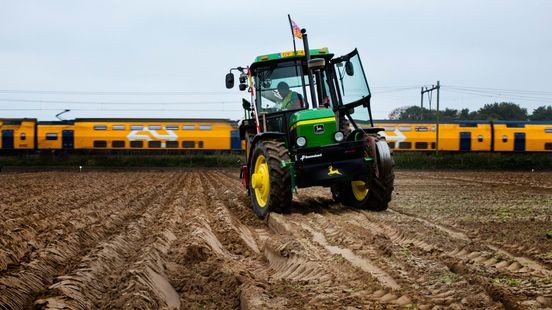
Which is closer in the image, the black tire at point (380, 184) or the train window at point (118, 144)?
the black tire at point (380, 184)

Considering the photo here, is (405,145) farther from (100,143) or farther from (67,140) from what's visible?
(67,140)

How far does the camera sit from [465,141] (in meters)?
40.5

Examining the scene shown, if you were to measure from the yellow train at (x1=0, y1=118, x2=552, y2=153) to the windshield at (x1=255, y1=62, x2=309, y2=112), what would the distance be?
30058 millimetres

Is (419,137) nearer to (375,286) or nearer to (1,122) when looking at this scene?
(1,122)

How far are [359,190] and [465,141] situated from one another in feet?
107

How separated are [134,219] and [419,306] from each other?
6327 millimetres

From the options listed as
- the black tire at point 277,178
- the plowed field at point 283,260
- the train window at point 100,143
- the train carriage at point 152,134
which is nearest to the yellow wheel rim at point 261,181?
the black tire at point 277,178

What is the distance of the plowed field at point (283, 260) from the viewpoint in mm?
3926

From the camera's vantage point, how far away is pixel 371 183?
9547 mm

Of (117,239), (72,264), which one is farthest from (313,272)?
(117,239)

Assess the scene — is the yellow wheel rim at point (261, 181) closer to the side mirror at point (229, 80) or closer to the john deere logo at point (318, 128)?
the john deere logo at point (318, 128)

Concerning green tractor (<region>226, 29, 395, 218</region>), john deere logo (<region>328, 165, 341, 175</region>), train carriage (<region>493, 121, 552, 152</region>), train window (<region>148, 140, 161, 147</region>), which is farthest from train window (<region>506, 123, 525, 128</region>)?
john deere logo (<region>328, 165, 341, 175</region>)

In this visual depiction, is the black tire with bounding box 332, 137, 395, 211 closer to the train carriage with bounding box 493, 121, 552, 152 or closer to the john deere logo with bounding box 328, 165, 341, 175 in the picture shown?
the john deere logo with bounding box 328, 165, 341, 175

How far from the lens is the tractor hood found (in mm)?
9523
